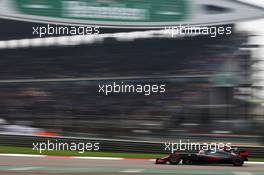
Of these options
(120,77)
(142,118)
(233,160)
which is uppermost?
(120,77)

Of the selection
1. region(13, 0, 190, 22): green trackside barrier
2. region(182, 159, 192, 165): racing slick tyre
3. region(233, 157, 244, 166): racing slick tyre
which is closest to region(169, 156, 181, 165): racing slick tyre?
region(182, 159, 192, 165): racing slick tyre

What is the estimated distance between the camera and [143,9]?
13016mm

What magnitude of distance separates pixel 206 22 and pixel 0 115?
6393 millimetres

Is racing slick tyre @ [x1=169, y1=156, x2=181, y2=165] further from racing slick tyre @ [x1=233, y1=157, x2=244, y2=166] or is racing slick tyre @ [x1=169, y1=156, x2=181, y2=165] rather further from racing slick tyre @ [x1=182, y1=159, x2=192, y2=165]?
racing slick tyre @ [x1=233, y1=157, x2=244, y2=166]

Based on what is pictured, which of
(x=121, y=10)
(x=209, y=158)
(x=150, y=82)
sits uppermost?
(x=121, y=10)

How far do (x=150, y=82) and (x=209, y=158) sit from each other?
3065mm

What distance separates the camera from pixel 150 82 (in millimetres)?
13289

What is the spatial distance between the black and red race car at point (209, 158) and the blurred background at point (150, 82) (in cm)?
139

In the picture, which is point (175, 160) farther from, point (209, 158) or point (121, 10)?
point (121, 10)

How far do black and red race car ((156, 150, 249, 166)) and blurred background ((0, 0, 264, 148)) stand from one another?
1.39 m

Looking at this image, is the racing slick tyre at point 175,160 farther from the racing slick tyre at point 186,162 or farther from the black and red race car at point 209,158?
the racing slick tyre at point 186,162

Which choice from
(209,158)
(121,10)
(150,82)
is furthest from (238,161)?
(121,10)

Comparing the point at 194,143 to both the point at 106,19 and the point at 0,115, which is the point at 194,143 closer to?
the point at 106,19

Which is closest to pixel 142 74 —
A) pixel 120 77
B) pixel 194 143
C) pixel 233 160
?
pixel 120 77
